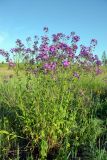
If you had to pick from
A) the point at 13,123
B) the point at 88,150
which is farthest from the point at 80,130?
the point at 13,123

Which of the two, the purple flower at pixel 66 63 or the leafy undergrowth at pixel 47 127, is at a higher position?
the purple flower at pixel 66 63

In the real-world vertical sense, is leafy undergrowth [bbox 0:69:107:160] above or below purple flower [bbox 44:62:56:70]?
below

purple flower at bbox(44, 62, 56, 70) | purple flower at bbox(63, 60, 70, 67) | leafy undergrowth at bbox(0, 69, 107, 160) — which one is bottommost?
leafy undergrowth at bbox(0, 69, 107, 160)

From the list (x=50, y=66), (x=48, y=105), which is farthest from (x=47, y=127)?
(x=50, y=66)

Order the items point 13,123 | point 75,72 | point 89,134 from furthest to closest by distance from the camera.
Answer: point 13,123 → point 89,134 → point 75,72

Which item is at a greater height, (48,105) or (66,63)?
(66,63)

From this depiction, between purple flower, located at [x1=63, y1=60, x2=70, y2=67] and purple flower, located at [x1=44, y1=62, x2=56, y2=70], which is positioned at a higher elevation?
purple flower, located at [x1=63, y1=60, x2=70, y2=67]

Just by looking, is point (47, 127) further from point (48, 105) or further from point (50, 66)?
point (50, 66)

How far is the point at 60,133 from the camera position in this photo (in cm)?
413

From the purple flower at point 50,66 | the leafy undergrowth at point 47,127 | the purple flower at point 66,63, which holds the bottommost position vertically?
the leafy undergrowth at point 47,127

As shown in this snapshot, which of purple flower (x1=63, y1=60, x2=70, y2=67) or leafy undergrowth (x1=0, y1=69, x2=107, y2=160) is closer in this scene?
purple flower (x1=63, y1=60, x2=70, y2=67)

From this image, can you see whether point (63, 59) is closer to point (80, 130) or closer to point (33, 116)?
point (33, 116)

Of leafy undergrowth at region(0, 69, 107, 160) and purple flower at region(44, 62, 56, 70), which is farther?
leafy undergrowth at region(0, 69, 107, 160)

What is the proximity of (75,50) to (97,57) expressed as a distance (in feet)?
2.13
